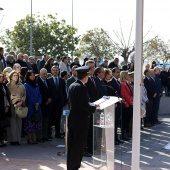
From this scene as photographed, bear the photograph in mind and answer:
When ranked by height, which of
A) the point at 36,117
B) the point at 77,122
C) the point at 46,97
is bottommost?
the point at 36,117

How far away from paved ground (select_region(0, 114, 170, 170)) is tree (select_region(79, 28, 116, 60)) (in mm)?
32535

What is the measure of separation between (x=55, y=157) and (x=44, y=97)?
2.45 meters

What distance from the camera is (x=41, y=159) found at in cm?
1032

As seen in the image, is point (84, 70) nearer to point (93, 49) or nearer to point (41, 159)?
point (41, 159)

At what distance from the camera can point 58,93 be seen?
13031 mm

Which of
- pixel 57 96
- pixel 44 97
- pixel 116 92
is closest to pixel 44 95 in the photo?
pixel 44 97

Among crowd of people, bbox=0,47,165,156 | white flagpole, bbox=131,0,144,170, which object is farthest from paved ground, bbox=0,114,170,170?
white flagpole, bbox=131,0,144,170

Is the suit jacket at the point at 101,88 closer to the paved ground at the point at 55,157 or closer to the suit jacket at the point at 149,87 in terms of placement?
the paved ground at the point at 55,157

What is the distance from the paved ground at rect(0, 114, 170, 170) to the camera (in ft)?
31.5

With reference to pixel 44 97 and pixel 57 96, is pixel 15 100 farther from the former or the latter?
pixel 57 96

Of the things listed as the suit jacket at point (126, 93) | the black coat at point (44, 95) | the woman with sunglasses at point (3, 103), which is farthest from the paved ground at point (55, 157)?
the suit jacket at point (126, 93)

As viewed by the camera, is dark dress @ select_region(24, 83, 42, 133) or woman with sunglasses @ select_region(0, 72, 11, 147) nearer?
woman with sunglasses @ select_region(0, 72, 11, 147)

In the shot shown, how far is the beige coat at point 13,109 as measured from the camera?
38.5ft

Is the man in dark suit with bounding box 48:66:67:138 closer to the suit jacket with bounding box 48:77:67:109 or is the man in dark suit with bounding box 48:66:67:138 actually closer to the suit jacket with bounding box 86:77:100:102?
the suit jacket with bounding box 48:77:67:109
